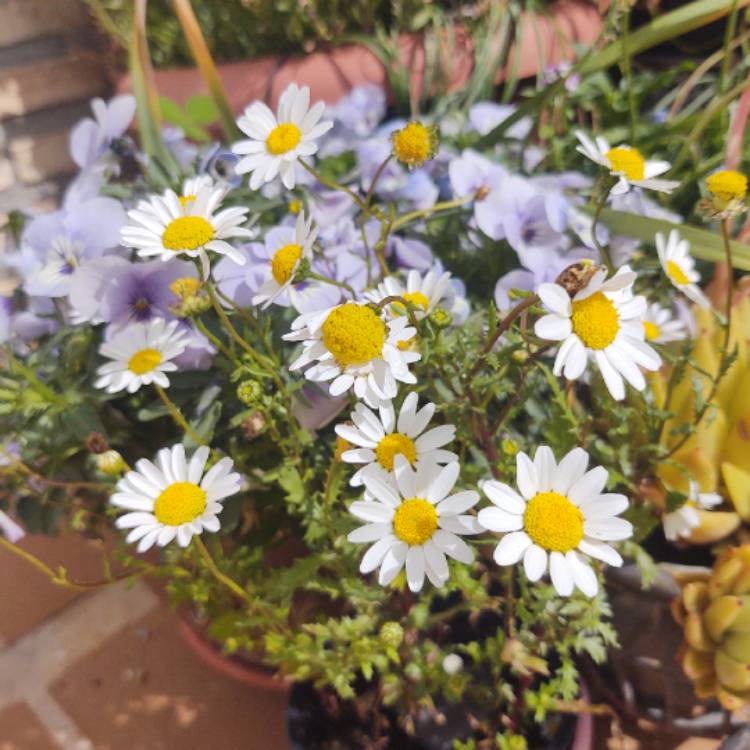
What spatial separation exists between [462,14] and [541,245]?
518mm

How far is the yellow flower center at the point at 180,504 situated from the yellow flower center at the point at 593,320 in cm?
23

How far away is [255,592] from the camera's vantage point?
521 millimetres

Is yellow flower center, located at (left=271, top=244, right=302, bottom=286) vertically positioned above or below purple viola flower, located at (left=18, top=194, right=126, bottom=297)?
below

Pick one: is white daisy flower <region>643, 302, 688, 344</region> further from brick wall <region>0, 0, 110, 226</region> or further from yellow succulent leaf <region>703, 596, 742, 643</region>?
brick wall <region>0, 0, 110, 226</region>

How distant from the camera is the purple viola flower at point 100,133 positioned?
63cm

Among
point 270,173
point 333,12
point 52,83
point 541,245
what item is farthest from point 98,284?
point 52,83

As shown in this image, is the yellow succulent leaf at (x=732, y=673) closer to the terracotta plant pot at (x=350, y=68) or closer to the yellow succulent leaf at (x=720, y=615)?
the yellow succulent leaf at (x=720, y=615)

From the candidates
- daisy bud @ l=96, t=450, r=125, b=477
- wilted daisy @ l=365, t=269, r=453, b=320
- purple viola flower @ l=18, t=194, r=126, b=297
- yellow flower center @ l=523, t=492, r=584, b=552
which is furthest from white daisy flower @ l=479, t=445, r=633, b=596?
purple viola flower @ l=18, t=194, r=126, b=297

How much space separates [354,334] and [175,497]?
0.47 ft

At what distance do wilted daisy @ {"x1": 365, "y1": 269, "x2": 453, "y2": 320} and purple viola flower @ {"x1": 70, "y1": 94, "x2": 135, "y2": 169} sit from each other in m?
0.32

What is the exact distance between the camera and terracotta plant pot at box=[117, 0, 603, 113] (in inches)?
36.3

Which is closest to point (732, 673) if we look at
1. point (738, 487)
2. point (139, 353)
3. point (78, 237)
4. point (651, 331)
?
point (738, 487)

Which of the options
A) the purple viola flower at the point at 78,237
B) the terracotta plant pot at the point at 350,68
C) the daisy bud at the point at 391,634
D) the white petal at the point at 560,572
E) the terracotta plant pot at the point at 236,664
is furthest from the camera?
the terracotta plant pot at the point at 350,68

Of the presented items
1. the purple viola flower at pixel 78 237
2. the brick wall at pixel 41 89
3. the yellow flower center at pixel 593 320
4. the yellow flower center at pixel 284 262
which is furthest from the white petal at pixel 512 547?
the brick wall at pixel 41 89
